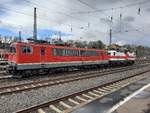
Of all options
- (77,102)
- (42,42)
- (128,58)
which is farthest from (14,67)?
(128,58)

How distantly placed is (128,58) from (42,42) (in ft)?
101

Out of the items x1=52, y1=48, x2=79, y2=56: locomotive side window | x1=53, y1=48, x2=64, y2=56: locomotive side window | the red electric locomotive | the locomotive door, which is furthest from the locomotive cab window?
x1=53, y1=48, x2=64, y2=56: locomotive side window

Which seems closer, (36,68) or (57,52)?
(36,68)

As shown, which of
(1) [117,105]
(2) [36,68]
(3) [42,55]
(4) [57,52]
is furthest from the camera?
(4) [57,52]

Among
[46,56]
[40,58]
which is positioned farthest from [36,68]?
[46,56]

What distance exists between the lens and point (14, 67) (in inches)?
914

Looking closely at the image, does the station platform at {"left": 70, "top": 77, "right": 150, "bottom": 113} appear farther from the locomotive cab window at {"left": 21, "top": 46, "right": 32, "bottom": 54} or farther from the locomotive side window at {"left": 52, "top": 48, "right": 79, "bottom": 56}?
the locomotive side window at {"left": 52, "top": 48, "right": 79, "bottom": 56}

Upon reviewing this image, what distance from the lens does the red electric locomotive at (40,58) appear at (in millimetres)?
23312

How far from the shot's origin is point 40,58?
25.7 meters

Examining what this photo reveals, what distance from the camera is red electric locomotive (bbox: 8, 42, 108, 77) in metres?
23.3

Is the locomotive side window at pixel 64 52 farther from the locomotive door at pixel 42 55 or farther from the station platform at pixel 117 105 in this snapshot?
the station platform at pixel 117 105

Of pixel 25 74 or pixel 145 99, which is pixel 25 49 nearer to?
pixel 25 74

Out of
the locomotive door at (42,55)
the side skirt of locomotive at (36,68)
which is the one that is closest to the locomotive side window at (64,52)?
the side skirt of locomotive at (36,68)

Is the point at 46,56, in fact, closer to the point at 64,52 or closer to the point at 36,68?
the point at 36,68
